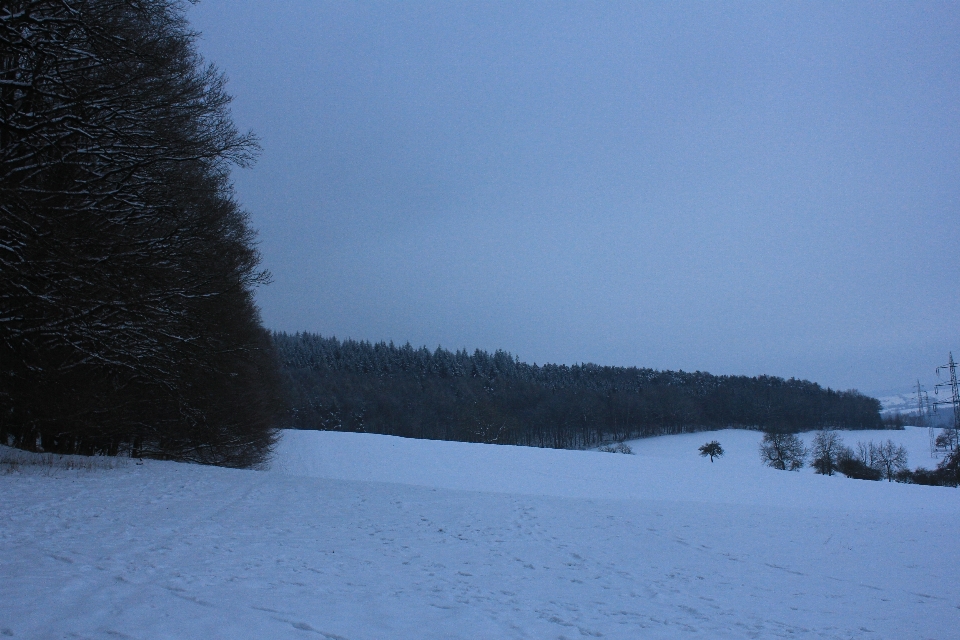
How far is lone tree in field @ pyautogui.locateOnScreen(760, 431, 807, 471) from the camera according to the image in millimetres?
58969

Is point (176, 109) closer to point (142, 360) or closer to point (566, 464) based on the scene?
point (142, 360)

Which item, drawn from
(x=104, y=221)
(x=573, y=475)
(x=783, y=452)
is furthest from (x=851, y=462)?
(x=104, y=221)

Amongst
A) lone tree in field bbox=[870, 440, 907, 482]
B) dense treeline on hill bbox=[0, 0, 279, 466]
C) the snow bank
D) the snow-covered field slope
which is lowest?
lone tree in field bbox=[870, 440, 907, 482]

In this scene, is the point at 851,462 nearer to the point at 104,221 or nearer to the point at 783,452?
the point at 783,452

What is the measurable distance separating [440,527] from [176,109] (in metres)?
9.89

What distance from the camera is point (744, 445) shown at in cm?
8394

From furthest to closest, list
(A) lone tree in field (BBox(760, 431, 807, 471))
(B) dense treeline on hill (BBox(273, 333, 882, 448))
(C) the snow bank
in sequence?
(B) dense treeline on hill (BBox(273, 333, 882, 448)) < (A) lone tree in field (BBox(760, 431, 807, 471)) < (C) the snow bank

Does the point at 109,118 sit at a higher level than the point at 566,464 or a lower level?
higher

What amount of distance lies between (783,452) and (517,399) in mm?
42722

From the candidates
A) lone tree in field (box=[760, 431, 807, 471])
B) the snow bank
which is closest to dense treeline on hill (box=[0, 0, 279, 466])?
the snow bank

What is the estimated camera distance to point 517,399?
94000 millimetres

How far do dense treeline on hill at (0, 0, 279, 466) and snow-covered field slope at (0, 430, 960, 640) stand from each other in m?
2.15

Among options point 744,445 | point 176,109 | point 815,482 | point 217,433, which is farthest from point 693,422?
point 176,109

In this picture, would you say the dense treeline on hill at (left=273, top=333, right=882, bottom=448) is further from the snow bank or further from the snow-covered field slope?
the snow-covered field slope
